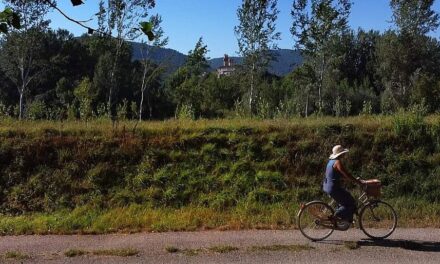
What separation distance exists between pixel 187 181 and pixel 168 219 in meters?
2.14

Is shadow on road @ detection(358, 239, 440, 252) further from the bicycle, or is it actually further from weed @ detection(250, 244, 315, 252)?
A: weed @ detection(250, 244, 315, 252)

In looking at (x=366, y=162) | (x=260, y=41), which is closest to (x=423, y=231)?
(x=366, y=162)

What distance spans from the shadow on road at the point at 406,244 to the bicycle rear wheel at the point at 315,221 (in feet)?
2.10

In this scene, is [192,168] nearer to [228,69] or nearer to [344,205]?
[344,205]

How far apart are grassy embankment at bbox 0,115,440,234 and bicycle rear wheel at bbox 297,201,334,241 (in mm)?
616

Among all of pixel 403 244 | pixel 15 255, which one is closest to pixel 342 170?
pixel 403 244

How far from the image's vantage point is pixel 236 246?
8.49 meters

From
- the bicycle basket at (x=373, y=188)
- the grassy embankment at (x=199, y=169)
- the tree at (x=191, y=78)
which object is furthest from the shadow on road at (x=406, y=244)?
the tree at (x=191, y=78)

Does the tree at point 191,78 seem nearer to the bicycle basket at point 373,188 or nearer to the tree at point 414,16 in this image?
the tree at point 414,16

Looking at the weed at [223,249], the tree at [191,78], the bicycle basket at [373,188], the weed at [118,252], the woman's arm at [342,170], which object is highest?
A: the tree at [191,78]

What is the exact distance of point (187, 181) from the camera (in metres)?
12.4

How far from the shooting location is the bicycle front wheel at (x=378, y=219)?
9.21 metres

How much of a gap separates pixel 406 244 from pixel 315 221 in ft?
5.02

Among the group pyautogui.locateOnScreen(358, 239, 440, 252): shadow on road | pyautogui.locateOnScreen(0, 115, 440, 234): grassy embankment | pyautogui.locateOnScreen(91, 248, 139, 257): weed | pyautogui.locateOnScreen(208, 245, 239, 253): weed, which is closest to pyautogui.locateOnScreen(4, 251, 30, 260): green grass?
pyautogui.locateOnScreen(91, 248, 139, 257): weed
